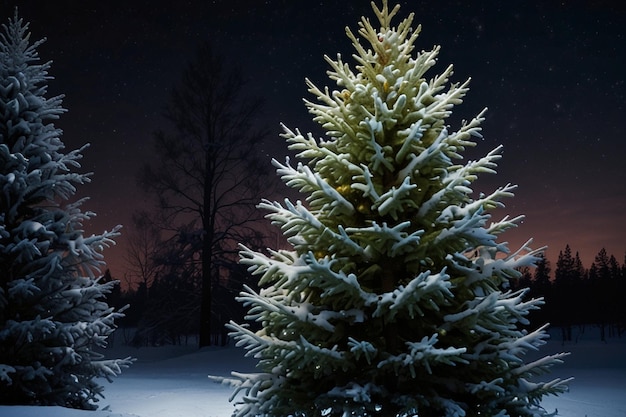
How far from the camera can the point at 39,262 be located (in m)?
8.22

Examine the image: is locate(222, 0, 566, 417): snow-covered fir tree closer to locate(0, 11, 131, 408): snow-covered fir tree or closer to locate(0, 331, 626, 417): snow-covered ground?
locate(0, 331, 626, 417): snow-covered ground

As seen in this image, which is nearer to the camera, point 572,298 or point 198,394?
point 198,394

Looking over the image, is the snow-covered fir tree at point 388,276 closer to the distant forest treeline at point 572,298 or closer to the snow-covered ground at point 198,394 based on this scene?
the snow-covered ground at point 198,394

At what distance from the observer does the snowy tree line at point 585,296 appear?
76.2 meters

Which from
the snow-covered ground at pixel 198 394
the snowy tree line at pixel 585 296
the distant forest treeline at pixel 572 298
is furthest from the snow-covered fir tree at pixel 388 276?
the snowy tree line at pixel 585 296

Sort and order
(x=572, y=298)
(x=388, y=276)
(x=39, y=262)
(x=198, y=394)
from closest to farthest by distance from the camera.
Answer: (x=388, y=276), (x=39, y=262), (x=198, y=394), (x=572, y=298)

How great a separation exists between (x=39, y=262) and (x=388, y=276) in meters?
5.59

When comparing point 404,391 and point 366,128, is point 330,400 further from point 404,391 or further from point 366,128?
point 366,128

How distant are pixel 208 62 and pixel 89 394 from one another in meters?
16.8

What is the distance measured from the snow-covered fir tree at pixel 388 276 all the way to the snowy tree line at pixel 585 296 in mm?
71532

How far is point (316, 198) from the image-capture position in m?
5.66

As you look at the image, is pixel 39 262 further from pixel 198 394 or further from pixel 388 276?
pixel 388 276

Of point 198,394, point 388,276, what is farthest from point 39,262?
point 388,276

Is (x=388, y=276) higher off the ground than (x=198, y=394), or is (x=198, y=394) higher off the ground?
(x=388, y=276)
